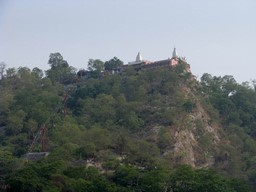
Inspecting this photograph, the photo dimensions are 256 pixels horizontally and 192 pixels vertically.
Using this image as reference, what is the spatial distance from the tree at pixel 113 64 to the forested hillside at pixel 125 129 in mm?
86

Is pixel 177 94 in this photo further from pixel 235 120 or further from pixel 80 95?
pixel 80 95

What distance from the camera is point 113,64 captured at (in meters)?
45.0

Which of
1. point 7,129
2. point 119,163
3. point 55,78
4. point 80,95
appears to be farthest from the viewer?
point 55,78

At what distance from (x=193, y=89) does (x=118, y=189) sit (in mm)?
16656

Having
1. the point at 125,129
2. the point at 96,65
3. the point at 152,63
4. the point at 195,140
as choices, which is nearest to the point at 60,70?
the point at 96,65

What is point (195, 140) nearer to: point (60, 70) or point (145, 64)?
point (145, 64)

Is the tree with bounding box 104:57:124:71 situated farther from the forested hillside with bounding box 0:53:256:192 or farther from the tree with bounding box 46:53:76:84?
the tree with bounding box 46:53:76:84

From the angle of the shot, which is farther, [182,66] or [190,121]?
[182,66]

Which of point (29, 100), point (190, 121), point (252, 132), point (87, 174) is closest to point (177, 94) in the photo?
point (190, 121)

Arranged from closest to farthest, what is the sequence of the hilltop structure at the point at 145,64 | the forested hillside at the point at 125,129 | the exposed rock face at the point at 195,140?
1. the forested hillside at the point at 125,129
2. the exposed rock face at the point at 195,140
3. the hilltop structure at the point at 145,64

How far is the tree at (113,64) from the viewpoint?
4497 centimetres

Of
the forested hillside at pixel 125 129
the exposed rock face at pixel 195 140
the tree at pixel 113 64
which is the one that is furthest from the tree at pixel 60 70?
the exposed rock face at pixel 195 140

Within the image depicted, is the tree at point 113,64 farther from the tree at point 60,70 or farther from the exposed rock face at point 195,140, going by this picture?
the exposed rock face at point 195,140

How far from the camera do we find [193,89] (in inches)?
1566
